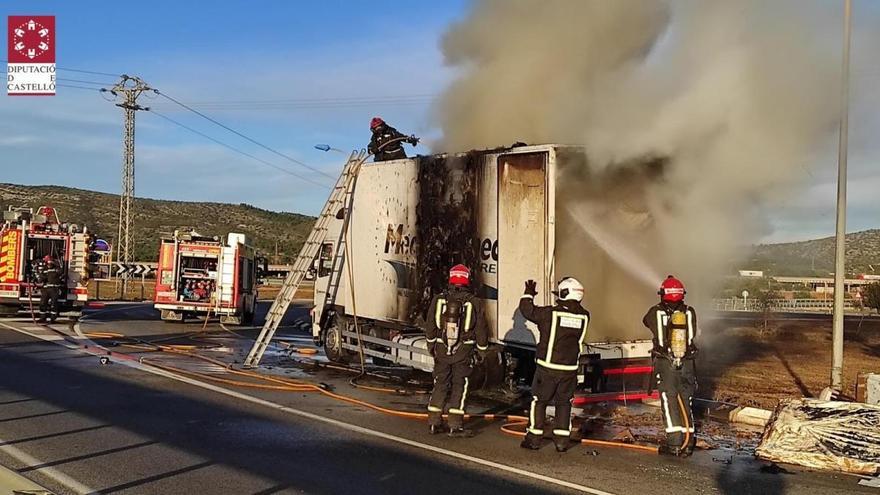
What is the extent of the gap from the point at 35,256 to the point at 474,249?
1649cm

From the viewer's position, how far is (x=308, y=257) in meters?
13.7

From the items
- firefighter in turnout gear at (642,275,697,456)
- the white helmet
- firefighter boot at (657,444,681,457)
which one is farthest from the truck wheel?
firefighter boot at (657,444,681,457)

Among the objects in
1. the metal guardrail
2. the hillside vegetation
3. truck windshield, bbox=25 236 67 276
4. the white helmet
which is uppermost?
the hillside vegetation

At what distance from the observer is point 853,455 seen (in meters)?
7.18

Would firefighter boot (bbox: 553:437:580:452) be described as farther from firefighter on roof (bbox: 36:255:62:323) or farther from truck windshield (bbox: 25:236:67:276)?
truck windshield (bbox: 25:236:67:276)

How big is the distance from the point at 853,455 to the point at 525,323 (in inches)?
147

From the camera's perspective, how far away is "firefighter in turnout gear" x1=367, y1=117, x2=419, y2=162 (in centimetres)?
1331

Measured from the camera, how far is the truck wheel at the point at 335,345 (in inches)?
546

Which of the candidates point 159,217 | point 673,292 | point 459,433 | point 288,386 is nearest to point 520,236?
point 673,292

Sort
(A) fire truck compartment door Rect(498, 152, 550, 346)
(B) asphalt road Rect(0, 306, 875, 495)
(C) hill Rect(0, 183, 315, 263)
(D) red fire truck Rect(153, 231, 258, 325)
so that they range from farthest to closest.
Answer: (C) hill Rect(0, 183, 315, 263) < (D) red fire truck Rect(153, 231, 258, 325) < (A) fire truck compartment door Rect(498, 152, 550, 346) < (B) asphalt road Rect(0, 306, 875, 495)

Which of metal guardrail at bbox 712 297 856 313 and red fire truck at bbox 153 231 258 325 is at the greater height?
red fire truck at bbox 153 231 258 325

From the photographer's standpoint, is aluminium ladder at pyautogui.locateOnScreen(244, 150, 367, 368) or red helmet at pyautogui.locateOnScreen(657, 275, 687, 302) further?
aluminium ladder at pyautogui.locateOnScreen(244, 150, 367, 368)

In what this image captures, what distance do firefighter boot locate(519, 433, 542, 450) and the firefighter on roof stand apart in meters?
15.9

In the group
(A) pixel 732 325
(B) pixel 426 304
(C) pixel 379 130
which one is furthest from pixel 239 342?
(A) pixel 732 325
